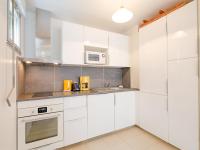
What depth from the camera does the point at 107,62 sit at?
2.46 meters

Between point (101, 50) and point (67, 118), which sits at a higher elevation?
point (101, 50)

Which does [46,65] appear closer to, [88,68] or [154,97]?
[88,68]

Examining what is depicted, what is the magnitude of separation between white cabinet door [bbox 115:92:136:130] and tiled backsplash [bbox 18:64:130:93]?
1.82 ft

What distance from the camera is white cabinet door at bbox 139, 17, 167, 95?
6.22ft

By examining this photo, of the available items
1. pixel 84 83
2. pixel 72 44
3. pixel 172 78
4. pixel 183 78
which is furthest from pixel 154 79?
pixel 72 44

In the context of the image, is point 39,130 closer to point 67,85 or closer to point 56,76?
point 67,85

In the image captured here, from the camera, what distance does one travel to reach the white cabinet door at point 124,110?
7.40 ft

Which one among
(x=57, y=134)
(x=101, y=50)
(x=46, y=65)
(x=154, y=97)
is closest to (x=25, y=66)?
(x=46, y=65)

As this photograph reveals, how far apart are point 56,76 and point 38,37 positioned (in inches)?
30.9

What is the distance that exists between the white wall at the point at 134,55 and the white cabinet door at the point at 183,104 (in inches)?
33.7

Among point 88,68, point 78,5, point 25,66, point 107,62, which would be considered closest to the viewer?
point 78,5

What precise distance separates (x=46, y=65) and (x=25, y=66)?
13.7 inches

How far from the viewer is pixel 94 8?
78.9 inches

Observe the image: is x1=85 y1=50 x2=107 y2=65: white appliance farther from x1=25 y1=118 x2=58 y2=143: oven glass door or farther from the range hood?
x1=25 y1=118 x2=58 y2=143: oven glass door
